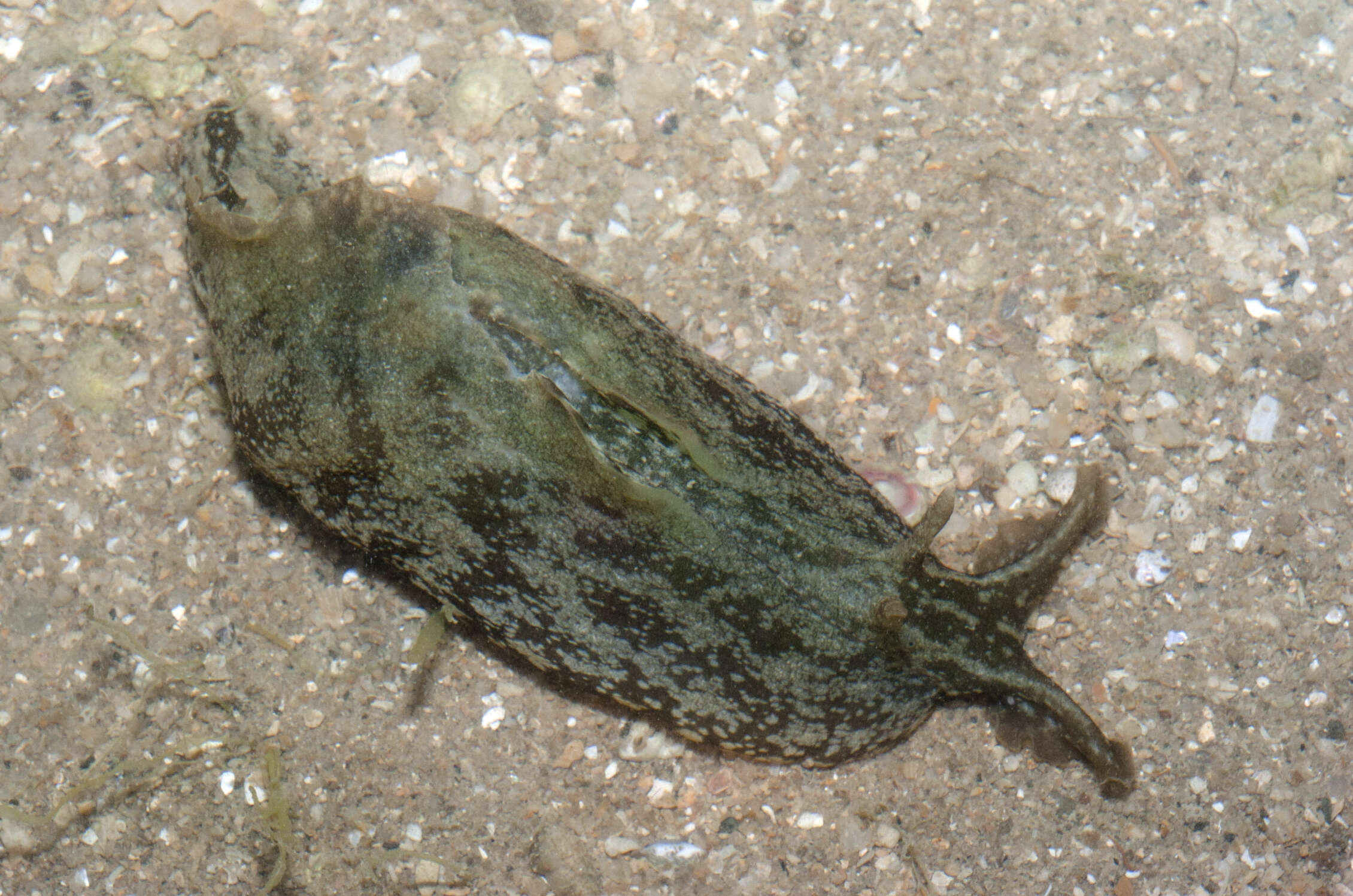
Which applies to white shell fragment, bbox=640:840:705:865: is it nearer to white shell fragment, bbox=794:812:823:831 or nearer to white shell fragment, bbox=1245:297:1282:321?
Answer: white shell fragment, bbox=794:812:823:831

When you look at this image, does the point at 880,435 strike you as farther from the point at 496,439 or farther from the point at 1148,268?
the point at 496,439

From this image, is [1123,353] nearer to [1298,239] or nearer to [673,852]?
[1298,239]

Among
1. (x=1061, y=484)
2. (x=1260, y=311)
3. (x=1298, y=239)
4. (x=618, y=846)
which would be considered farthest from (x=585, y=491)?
(x=1298, y=239)

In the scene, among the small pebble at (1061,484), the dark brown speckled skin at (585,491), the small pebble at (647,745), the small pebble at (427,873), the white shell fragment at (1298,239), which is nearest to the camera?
the dark brown speckled skin at (585,491)

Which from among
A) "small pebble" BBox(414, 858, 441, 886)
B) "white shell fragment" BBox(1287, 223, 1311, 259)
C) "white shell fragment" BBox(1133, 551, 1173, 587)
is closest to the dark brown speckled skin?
"white shell fragment" BBox(1133, 551, 1173, 587)

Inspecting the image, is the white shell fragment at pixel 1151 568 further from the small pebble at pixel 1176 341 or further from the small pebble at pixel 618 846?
the small pebble at pixel 618 846

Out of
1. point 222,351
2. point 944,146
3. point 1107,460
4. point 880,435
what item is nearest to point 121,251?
point 222,351

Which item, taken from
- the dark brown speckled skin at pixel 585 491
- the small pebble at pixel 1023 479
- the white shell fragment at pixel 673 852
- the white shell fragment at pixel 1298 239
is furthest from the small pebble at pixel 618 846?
the white shell fragment at pixel 1298 239

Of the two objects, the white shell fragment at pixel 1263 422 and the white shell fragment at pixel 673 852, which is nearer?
the white shell fragment at pixel 673 852
